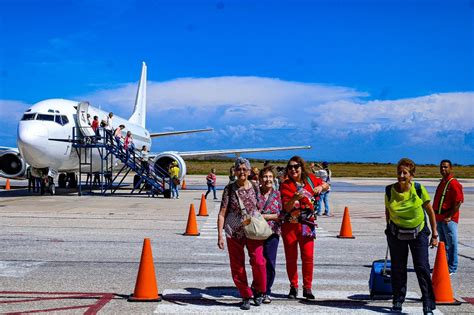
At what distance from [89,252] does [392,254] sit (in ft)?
19.3

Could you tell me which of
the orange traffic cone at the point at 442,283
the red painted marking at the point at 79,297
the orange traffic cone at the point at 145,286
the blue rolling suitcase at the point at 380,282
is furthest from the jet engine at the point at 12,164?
the orange traffic cone at the point at 442,283

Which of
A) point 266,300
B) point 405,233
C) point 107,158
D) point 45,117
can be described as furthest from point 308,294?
point 107,158

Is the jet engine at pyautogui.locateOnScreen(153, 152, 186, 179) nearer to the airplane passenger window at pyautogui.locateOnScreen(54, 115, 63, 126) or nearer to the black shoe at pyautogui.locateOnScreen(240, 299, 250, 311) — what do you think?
the airplane passenger window at pyautogui.locateOnScreen(54, 115, 63, 126)

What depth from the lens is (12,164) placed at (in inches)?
1148

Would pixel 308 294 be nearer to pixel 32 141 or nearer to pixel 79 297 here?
pixel 79 297

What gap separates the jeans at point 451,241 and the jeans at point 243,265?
134 inches

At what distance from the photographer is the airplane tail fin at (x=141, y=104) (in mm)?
45291

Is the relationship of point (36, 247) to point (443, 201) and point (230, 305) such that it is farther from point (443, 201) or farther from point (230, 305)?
point (443, 201)

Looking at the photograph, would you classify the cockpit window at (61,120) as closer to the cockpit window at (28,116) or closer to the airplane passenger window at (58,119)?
the airplane passenger window at (58,119)

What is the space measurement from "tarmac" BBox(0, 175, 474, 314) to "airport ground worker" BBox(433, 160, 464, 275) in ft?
1.19

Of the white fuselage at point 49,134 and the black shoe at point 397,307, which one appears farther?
the white fuselage at point 49,134

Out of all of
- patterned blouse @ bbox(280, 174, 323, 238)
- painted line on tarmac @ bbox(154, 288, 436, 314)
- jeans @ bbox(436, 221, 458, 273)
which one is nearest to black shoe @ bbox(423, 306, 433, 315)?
painted line on tarmac @ bbox(154, 288, 436, 314)

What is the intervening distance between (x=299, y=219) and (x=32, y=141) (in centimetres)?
1846

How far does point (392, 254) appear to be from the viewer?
689cm
